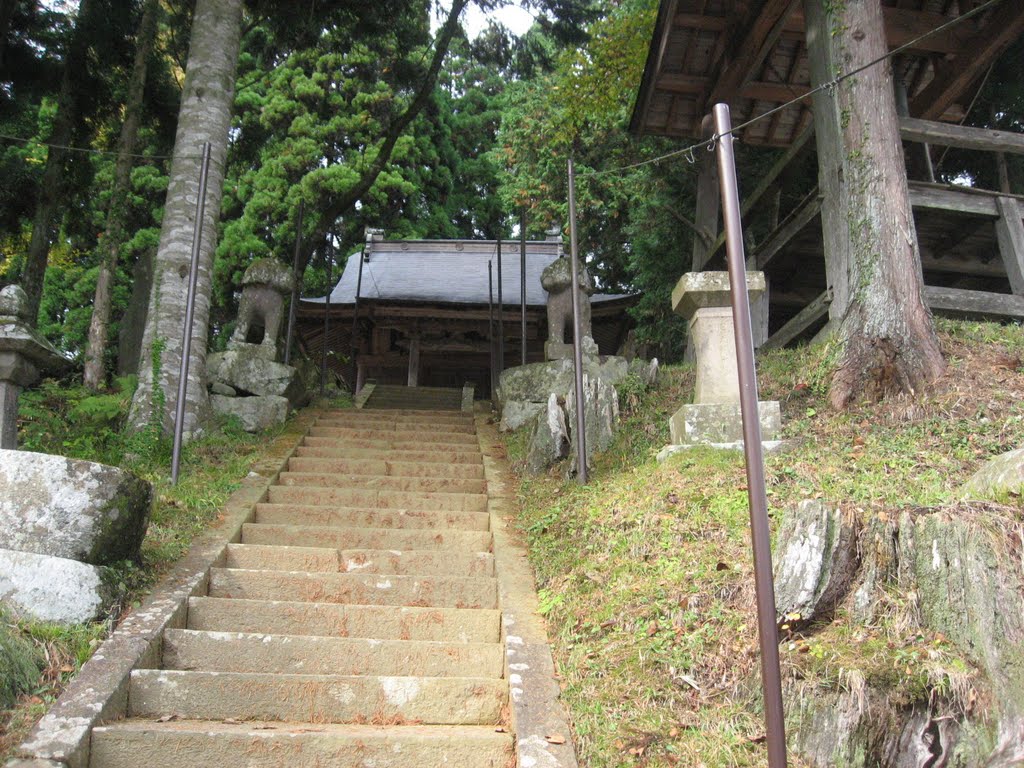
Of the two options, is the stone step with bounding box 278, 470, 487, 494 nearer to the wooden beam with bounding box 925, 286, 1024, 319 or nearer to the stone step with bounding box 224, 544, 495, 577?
the stone step with bounding box 224, 544, 495, 577

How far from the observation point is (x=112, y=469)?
400cm

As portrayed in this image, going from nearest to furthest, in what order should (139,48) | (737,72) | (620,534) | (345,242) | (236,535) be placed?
1. (620,534)
2. (236,535)
3. (737,72)
4. (139,48)
5. (345,242)

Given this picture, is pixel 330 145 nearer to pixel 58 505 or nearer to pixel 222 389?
pixel 222 389

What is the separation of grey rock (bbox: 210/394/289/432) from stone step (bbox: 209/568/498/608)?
3.89 metres

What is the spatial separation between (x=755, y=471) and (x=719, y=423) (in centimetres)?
275

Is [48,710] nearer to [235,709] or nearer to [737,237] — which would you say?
[235,709]

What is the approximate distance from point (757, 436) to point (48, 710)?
9.68 ft

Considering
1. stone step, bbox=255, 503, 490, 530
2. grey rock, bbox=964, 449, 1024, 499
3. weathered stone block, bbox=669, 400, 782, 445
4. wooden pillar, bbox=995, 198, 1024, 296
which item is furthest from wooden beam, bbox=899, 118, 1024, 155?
stone step, bbox=255, 503, 490, 530

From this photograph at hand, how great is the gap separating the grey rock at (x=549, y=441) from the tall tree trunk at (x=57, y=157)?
6920 millimetres

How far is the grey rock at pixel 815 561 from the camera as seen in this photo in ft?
11.3

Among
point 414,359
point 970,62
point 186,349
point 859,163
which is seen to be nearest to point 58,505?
point 186,349

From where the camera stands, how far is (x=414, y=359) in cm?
1522

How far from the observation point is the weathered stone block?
561 centimetres

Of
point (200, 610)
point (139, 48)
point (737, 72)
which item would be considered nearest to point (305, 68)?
point (139, 48)
